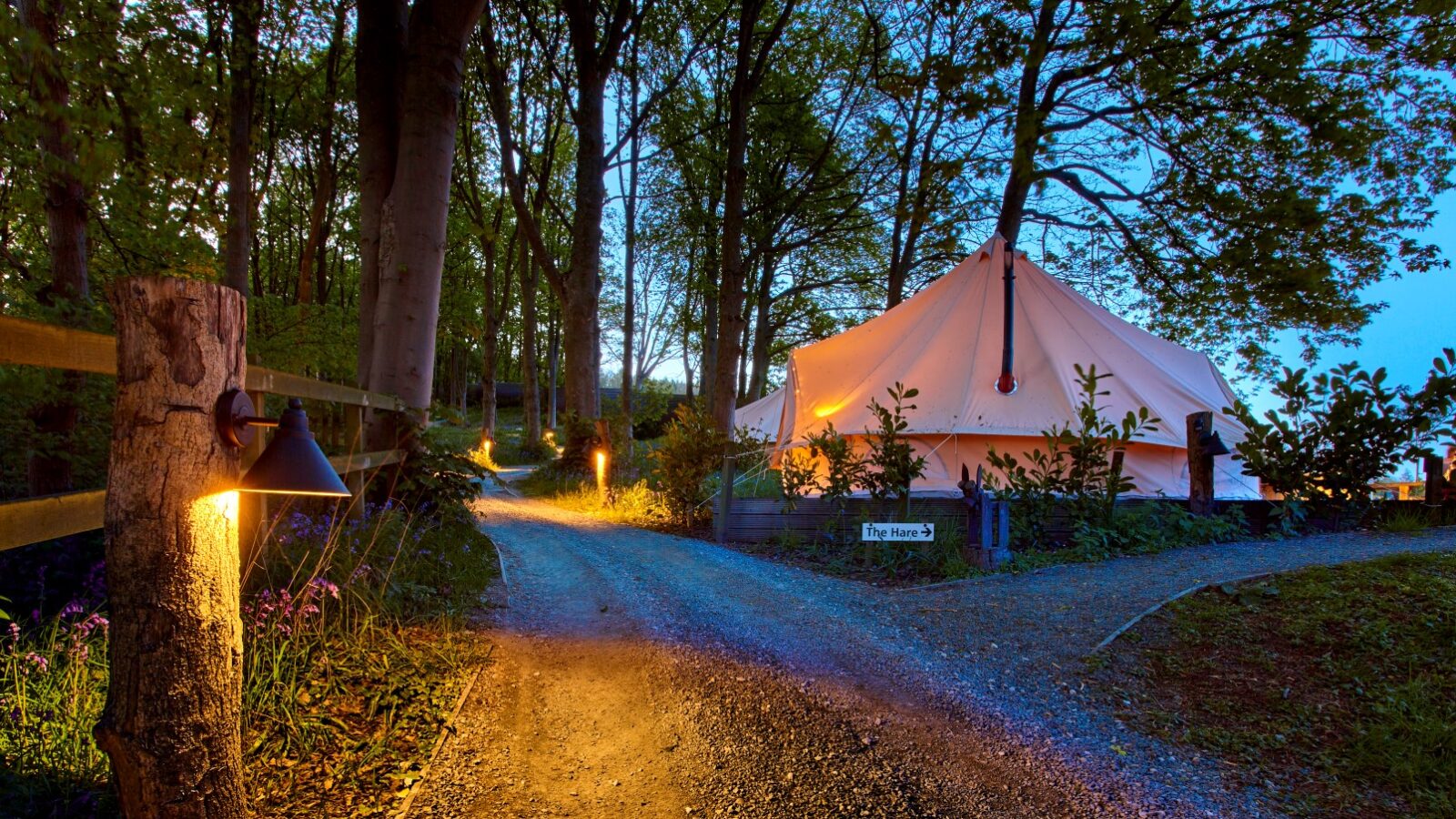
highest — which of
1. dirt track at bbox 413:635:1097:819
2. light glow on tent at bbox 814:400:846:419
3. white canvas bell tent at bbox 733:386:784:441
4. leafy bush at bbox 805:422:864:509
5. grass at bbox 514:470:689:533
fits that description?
white canvas bell tent at bbox 733:386:784:441

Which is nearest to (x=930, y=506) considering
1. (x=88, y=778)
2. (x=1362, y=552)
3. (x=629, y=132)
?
(x=1362, y=552)

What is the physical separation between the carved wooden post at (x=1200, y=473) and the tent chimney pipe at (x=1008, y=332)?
85.5 inches

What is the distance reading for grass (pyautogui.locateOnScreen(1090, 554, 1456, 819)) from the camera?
96.0 inches

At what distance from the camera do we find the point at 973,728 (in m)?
2.88

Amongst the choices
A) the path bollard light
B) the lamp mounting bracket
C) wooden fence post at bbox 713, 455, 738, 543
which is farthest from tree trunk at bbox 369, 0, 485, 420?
the path bollard light

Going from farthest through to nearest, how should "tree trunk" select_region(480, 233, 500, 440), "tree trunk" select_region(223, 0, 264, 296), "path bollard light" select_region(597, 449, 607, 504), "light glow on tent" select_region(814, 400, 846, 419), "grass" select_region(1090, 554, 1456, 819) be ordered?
"tree trunk" select_region(480, 233, 500, 440) < "path bollard light" select_region(597, 449, 607, 504) < "light glow on tent" select_region(814, 400, 846, 419) < "tree trunk" select_region(223, 0, 264, 296) < "grass" select_region(1090, 554, 1456, 819)

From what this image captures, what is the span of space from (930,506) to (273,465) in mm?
6021

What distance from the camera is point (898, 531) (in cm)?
559

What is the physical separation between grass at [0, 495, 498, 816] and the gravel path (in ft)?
2.50

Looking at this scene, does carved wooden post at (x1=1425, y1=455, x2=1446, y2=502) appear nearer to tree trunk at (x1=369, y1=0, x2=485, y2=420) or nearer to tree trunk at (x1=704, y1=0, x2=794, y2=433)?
tree trunk at (x1=704, y1=0, x2=794, y2=433)

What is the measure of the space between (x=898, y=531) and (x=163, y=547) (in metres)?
4.90

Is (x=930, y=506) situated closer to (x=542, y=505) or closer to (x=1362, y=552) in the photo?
(x=1362, y=552)

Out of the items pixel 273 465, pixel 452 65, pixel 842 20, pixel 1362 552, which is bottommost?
pixel 1362 552

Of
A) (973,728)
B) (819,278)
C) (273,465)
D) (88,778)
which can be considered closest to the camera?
(273,465)
